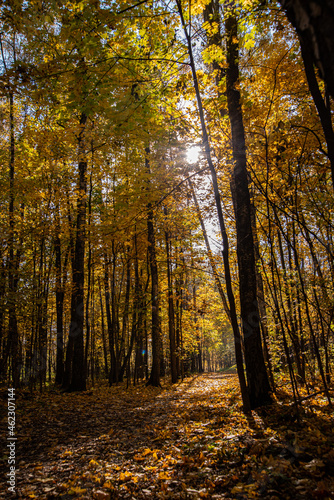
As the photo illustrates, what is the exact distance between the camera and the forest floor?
245cm

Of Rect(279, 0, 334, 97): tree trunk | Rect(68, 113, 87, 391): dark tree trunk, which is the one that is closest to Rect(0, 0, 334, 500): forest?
Rect(279, 0, 334, 97): tree trunk

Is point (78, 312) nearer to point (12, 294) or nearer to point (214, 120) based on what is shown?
point (12, 294)

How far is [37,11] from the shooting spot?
3381 mm

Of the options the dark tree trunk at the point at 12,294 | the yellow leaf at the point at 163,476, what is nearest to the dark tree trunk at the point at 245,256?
the yellow leaf at the point at 163,476

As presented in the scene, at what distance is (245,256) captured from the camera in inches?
193

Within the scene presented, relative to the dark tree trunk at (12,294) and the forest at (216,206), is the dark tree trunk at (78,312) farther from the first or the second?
the dark tree trunk at (12,294)

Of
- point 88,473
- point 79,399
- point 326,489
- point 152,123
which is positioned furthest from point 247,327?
point 79,399

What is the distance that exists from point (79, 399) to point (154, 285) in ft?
15.7

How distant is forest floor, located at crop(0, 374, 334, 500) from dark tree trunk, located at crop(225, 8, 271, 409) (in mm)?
460

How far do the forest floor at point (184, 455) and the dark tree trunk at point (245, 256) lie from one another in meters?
0.46

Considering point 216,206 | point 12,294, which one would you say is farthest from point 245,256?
point 12,294

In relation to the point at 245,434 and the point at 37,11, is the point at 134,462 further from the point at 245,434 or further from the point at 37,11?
the point at 37,11

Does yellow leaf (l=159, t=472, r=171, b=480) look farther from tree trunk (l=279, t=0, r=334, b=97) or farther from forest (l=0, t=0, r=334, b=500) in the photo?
tree trunk (l=279, t=0, r=334, b=97)

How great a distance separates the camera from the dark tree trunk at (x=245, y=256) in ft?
14.8
